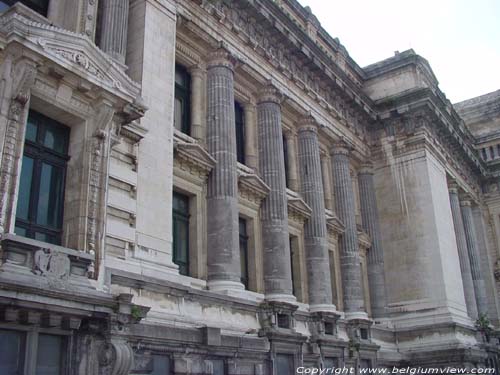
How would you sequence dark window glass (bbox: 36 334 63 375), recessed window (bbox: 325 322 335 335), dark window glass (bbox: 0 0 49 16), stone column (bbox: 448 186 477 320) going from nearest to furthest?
dark window glass (bbox: 36 334 63 375) → dark window glass (bbox: 0 0 49 16) → recessed window (bbox: 325 322 335 335) → stone column (bbox: 448 186 477 320)

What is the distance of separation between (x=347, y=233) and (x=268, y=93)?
27.8 feet

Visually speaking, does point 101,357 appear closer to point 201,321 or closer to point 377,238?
point 201,321

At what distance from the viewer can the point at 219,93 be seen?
72.5ft

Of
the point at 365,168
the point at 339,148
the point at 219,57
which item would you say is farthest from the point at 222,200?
the point at 365,168

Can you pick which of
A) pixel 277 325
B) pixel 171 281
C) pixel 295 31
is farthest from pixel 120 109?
pixel 295 31

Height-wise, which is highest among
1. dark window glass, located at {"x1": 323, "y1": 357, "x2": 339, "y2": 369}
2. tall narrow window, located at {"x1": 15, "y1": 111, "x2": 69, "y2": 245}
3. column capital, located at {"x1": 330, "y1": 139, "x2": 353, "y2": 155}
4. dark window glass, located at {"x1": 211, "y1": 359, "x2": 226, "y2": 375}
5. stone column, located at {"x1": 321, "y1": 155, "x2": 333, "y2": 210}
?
Result: column capital, located at {"x1": 330, "y1": 139, "x2": 353, "y2": 155}

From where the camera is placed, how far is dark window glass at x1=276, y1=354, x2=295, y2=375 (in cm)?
2014

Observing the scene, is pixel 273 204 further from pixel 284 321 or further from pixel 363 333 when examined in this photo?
pixel 363 333

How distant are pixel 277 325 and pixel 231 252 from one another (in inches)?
126

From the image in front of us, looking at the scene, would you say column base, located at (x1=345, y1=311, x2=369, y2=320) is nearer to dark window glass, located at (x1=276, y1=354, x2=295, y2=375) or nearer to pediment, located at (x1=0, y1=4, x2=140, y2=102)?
dark window glass, located at (x1=276, y1=354, x2=295, y2=375)

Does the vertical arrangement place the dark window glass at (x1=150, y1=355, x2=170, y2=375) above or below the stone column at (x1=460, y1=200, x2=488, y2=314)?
below

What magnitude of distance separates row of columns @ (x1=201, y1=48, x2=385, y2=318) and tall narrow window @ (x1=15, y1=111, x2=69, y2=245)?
689cm

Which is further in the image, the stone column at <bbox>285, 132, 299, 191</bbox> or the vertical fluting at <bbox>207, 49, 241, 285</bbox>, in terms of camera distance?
the stone column at <bbox>285, 132, 299, 191</bbox>

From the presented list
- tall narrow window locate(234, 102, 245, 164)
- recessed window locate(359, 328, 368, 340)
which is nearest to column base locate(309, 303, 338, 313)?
recessed window locate(359, 328, 368, 340)
